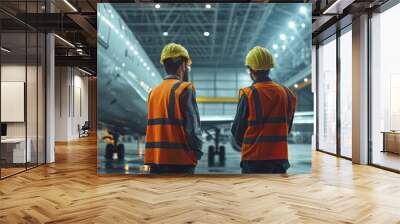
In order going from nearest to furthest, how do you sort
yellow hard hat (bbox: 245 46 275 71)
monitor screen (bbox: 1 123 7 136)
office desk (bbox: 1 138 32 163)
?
1. yellow hard hat (bbox: 245 46 275 71)
2. office desk (bbox: 1 138 32 163)
3. monitor screen (bbox: 1 123 7 136)

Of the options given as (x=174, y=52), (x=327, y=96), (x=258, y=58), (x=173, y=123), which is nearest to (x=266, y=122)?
(x=258, y=58)

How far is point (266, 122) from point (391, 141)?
2539 mm

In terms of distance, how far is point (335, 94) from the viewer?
10273 mm

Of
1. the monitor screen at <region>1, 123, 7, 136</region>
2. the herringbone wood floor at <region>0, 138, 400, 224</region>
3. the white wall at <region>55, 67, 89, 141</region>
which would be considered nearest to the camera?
the herringbone wood floor at <region>0, 138, 400, 224</region>

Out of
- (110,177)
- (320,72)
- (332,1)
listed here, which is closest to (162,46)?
(110,177)

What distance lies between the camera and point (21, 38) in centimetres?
721

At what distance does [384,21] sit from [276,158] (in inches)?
143

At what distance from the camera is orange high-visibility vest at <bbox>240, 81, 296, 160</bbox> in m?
6.69

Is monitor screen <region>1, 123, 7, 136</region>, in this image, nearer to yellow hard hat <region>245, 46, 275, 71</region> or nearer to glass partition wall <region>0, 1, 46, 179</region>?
glass partition wall <region>0, 1, 46, 179</region>

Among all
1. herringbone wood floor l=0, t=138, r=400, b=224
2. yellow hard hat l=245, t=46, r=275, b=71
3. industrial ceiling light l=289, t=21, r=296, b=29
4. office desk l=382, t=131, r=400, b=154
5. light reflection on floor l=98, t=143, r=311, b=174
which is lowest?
herringbone wood floor l=0, t=138, r=400, b=224

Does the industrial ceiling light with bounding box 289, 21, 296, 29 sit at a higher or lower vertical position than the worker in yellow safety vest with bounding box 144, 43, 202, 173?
higher

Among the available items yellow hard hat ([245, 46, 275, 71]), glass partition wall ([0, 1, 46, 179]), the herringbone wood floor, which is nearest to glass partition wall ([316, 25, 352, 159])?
the herringbone wood floor

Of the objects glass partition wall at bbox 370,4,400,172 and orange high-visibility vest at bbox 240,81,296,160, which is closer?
orange high-visibility vest at bbox 240,81,296,160

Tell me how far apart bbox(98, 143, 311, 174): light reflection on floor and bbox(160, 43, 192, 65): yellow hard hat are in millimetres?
1587
